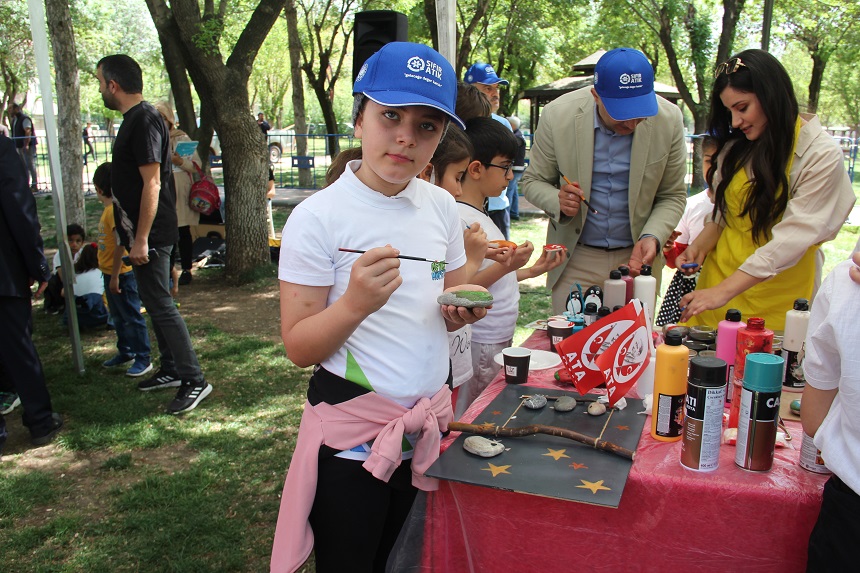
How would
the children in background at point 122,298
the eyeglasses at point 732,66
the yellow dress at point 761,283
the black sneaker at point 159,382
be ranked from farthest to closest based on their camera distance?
the children in background at point 122,298 < the black sneaker at point 159,382 < the yellow dress at point 761,283 < the eyeglasses at point 732,66

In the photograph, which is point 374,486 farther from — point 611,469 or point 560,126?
point 560,126

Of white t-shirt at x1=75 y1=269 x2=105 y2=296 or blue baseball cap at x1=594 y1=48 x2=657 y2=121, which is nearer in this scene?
blue baseball cap at x1=594 y1=48 x2=657 y2=121

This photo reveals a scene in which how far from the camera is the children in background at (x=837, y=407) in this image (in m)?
1.35

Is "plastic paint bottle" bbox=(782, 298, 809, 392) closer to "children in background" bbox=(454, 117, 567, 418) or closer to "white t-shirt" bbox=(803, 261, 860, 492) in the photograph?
"white t-shirt" bbox=(803, 261, 860, 492)

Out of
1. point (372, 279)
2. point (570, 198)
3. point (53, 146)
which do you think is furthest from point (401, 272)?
point (53, 146)

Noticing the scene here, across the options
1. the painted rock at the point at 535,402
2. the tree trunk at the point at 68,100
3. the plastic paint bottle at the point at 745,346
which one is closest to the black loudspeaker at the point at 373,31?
the painted rock at the point at 535,402

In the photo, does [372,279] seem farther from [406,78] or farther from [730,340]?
[730,340]

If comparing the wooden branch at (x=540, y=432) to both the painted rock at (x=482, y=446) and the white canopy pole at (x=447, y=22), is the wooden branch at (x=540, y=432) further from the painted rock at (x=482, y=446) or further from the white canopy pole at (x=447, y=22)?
the white canopy pole at (x=447, y=22)

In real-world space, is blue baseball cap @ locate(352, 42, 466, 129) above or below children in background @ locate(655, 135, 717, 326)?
above

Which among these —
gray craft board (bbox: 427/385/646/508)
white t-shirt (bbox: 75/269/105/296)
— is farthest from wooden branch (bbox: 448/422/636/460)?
white t-shirt (bbox: 75/269/105/296)

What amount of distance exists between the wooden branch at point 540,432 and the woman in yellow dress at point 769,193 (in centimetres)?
94

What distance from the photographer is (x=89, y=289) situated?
5.96 meters

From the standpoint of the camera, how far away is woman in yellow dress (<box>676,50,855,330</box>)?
8.18 feet

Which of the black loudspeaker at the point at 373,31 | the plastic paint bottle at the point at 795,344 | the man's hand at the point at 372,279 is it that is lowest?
the plastic paint bottle at the point at 795,344
